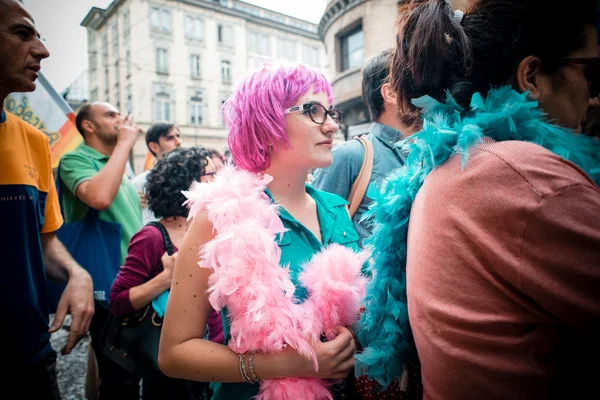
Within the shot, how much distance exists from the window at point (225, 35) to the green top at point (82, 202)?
92.5ft

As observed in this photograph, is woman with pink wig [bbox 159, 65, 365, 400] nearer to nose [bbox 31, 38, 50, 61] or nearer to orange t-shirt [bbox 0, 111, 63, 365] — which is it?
orange t-shirt [bbox 0, 111, 63, 365]

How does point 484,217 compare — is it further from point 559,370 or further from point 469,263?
point 559,370

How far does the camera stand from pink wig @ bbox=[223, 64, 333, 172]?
1.45m

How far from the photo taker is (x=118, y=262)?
2695 millimetres

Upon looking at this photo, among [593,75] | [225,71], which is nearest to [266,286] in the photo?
[593,75]

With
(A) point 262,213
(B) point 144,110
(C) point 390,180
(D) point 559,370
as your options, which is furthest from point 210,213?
(B) point 144,110

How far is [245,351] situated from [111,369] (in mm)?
1876

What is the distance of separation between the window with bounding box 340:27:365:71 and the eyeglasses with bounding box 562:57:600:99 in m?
13.5

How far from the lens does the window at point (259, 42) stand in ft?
94.9

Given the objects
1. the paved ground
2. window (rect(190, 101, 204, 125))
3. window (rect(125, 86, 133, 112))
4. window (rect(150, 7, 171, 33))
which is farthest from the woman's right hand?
window (rect(150, 7, 171, 33))

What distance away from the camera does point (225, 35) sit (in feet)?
91.6

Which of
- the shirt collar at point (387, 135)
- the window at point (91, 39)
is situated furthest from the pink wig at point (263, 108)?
the window at point (91, 39)

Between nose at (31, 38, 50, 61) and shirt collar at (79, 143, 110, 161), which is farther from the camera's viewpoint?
shirt collar at (79, 143, 110, 161)

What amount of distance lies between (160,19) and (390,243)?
29.4m
